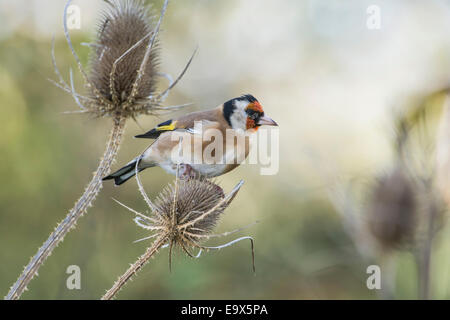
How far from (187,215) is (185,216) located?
5cm

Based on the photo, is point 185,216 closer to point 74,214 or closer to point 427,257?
point 74,214

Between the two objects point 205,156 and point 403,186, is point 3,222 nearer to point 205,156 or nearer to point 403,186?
point 205,156

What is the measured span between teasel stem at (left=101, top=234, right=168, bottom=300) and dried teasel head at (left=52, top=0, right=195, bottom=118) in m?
0.96

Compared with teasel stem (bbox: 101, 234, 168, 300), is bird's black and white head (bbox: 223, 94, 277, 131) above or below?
above

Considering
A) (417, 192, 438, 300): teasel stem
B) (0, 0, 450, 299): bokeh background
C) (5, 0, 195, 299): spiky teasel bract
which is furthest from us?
(0, 0, 450, 299): bokeh background

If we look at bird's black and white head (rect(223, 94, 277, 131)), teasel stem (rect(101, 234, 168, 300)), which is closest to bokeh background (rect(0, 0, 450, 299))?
bird's black and white head (rect(223, 94, 277, 131))

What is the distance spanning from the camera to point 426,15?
7.96m

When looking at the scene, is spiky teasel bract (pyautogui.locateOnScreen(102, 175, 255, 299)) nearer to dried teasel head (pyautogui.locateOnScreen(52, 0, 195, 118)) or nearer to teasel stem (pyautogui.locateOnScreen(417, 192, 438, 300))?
dried teasel head (pyautogui.locateOnScreen(52, 0, 195, 118))

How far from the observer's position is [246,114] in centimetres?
383

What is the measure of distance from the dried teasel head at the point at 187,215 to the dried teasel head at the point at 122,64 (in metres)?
0.63

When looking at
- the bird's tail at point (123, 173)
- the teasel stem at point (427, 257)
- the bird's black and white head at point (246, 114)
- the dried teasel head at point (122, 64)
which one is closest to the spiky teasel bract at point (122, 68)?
the dried teasel head at point (122, 64)

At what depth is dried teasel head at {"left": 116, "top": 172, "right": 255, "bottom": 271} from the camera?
8.75ft

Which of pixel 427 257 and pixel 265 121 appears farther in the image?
pixel 265 121

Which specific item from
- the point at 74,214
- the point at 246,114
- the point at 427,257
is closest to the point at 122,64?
the point at 246,114
